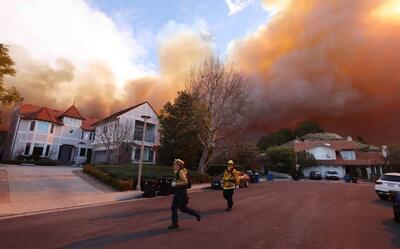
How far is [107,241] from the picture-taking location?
6129 millimetres

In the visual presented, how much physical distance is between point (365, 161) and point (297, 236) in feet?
191

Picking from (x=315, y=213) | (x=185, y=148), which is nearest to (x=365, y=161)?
(x=185, y=148)

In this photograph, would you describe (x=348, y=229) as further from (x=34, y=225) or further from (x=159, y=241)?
(x=34, y=225)

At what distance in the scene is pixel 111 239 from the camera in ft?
20.7

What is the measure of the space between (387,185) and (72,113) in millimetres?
46049

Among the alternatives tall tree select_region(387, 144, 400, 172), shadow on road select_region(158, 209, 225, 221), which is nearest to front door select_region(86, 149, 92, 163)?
shadow on road select_region(158, 209, 225, 221)

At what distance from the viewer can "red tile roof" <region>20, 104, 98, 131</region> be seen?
1647 inches

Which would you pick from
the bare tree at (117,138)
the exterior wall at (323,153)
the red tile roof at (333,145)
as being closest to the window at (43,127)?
the bare tree at (117,138)

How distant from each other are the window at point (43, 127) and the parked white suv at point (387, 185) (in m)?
43.9

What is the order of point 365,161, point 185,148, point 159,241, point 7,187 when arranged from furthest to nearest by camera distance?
point 365,161, point 185,148, point 7,187, point 159,241

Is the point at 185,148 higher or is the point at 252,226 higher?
the point at 185,148

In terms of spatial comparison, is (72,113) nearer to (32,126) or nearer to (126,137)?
(32,126)

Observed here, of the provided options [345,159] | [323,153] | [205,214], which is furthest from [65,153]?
[345,159]

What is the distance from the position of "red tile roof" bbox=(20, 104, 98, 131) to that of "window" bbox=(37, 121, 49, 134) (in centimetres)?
69
